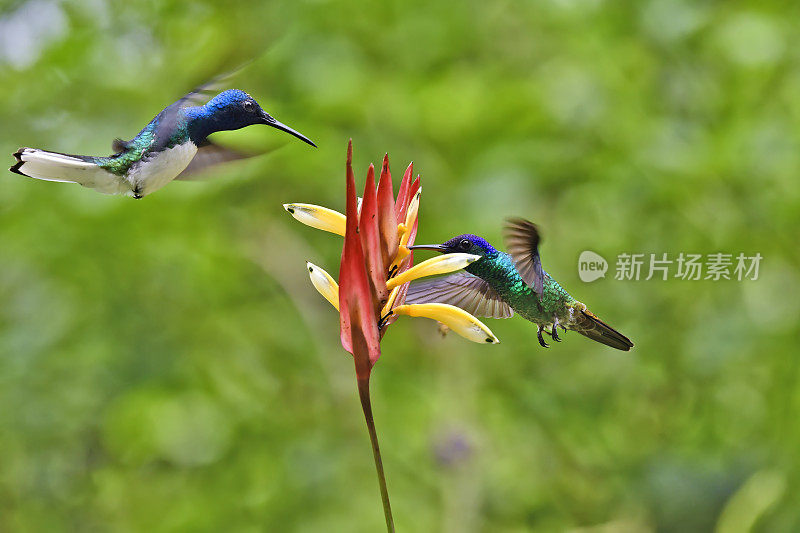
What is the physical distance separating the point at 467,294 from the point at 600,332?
0.33 ft

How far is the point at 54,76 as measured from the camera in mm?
1374

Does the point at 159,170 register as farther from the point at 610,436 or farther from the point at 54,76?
the point at 610,436

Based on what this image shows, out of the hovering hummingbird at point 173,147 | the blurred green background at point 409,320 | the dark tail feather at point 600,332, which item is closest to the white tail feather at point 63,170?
the hovering hummingbird at point 173,147

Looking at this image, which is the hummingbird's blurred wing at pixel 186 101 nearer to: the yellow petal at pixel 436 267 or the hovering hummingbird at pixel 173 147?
the hovering hummingbird at pixel 173 147

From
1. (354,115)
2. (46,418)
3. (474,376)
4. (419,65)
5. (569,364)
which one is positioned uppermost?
(419,65)

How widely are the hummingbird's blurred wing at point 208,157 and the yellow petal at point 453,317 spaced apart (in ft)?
0.48

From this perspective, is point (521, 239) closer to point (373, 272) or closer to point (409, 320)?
point (373, 272)

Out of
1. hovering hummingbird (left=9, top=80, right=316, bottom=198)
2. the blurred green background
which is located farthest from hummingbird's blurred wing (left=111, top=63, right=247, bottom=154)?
the blurred green background

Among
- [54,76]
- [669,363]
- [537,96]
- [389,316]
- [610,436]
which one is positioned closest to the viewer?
[389,316]

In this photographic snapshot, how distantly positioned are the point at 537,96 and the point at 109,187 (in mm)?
1176

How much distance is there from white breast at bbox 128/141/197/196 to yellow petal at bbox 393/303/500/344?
5.6 inches

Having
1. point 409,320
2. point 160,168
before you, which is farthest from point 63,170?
point 409,320

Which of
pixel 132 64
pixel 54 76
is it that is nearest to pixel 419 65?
pixel 132 64

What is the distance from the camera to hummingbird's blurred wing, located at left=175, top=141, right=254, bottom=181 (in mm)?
465
